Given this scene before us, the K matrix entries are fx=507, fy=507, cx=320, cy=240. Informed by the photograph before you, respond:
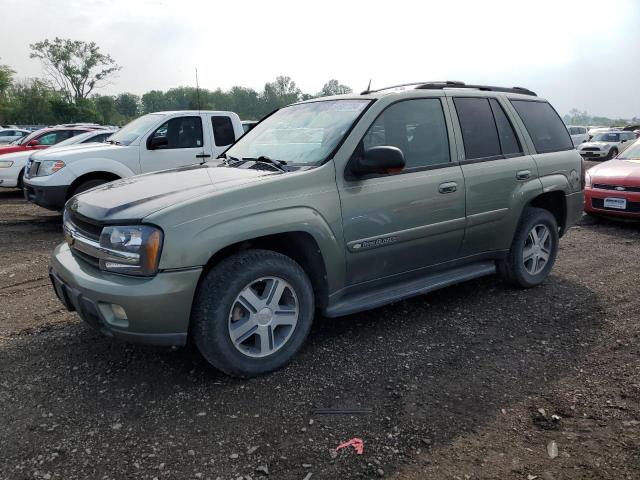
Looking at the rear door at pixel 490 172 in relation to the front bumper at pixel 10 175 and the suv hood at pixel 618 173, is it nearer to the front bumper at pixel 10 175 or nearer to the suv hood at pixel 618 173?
the suv hood at pixel 618 173

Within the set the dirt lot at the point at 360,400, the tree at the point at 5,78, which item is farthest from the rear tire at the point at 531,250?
the tree at the point at 5,78

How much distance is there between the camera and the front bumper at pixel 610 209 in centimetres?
750

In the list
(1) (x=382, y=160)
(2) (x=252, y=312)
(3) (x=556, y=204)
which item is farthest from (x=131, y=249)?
(3) (x=556, y=204)

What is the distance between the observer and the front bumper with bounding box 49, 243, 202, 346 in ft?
9.00

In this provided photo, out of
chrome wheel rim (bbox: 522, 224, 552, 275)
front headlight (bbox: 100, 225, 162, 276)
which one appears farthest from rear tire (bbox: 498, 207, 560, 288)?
front headlight (bbox: 100, 225, 162, 276)

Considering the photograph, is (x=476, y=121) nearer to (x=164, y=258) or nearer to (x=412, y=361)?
(x=412, y=361)

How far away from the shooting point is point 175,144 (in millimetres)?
8422

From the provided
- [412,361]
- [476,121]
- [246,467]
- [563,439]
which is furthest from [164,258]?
[476,121]

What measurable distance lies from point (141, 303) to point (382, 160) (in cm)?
172

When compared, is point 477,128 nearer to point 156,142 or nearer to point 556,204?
point 556,204

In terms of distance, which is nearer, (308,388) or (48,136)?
(308,388)

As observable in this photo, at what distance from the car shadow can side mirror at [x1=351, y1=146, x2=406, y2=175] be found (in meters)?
1.26

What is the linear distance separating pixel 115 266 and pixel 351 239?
147 cm

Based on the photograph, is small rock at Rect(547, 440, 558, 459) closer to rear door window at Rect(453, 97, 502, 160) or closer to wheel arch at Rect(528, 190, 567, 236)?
rear door window at Rect(453, 97, 502, 160)
